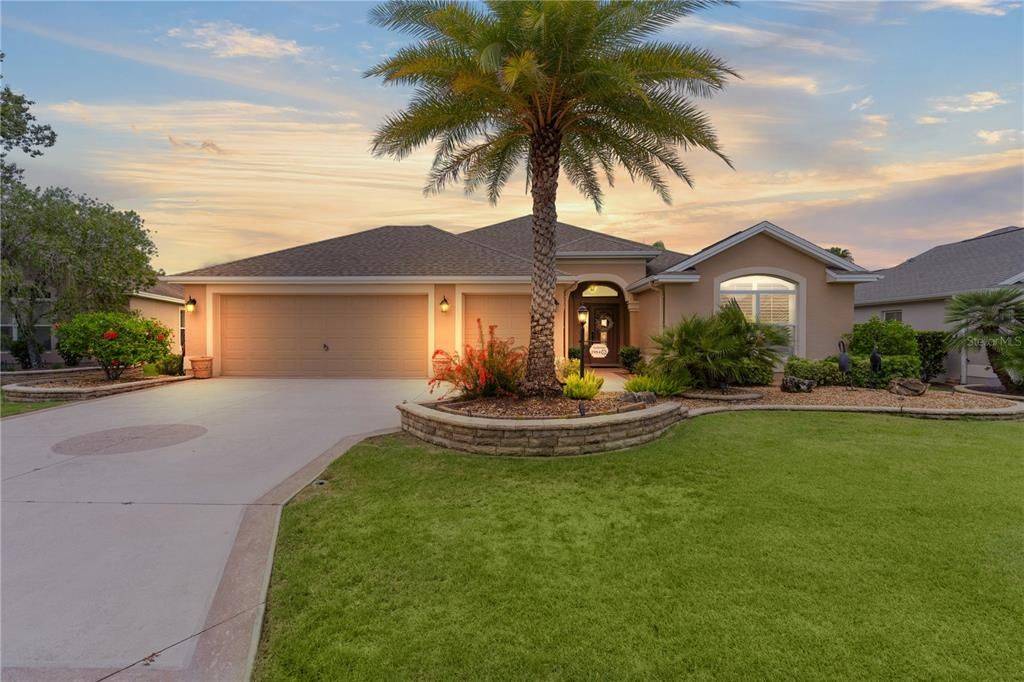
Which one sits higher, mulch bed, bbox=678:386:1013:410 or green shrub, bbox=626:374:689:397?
green shrub, bbox=626:374:689:397

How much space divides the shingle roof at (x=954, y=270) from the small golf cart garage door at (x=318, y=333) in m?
15.8

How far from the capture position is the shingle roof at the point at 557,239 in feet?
55.1

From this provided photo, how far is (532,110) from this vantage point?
7.53 metres

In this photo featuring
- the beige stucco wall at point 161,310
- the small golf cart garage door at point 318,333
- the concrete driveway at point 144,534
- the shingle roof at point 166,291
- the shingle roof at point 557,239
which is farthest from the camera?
the shingle roof at point 166,291

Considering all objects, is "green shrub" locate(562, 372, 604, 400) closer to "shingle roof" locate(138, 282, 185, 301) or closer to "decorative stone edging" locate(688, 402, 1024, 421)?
"decorative stone edging" locate(688, 402, 1024, 421)

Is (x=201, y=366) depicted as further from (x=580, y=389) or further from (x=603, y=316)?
(x=603, y=316)

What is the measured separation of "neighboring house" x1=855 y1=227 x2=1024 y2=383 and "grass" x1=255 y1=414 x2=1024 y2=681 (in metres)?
11.8

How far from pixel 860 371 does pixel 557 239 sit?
11.9m

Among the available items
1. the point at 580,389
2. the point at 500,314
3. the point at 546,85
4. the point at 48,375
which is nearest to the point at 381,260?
the point at 500,314

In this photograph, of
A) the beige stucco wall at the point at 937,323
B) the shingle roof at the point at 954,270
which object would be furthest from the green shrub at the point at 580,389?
the shingle roof at the point at 954,270

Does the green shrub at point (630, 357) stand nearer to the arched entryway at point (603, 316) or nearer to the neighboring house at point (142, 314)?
the arched entryway at point (603, 316)

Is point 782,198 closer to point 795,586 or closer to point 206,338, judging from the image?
point 795,586

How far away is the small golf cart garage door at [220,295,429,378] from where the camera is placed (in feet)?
46.5

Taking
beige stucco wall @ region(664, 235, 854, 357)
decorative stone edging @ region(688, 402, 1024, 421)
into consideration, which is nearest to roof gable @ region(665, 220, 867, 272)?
beige stucco wall @ region(664, 235, 854, 357)
